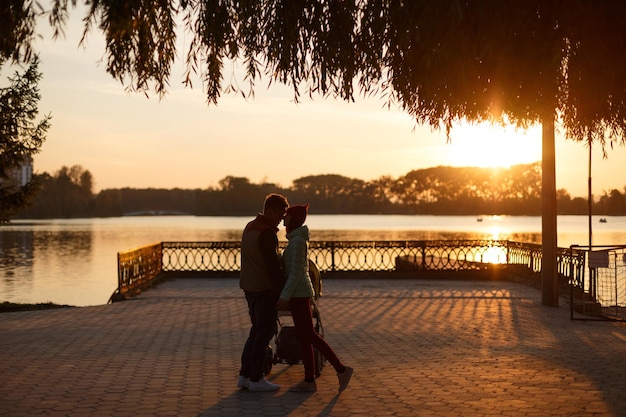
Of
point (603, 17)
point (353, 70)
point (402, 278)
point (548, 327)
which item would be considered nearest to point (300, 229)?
point (353, 70)

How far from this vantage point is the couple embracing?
8.30m

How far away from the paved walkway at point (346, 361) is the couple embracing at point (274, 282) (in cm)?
32

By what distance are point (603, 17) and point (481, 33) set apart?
4.80 ft

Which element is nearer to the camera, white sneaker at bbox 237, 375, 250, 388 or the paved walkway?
the paved walkway

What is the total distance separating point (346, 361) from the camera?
34.7ft

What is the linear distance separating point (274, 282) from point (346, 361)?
8.80 feet

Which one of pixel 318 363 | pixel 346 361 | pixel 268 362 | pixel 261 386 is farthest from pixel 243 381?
pixel 346 361

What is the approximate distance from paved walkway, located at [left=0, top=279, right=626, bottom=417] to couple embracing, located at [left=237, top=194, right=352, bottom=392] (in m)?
0.32

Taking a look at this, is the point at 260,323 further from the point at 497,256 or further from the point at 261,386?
the point at 497,256

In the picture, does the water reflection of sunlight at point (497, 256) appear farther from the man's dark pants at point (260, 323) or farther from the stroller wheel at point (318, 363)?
the man's dark pants at point (260, 323)

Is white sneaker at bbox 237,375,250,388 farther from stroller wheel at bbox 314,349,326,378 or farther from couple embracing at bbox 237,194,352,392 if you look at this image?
stroller wheel at bbox 314,349,326,378

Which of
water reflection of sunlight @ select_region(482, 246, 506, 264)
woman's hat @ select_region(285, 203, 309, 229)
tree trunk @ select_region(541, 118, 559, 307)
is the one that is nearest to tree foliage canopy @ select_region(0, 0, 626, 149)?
woman's hat @ select_region(285, 203, 309, 229)

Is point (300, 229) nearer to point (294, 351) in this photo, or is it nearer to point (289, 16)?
point (294, 351)

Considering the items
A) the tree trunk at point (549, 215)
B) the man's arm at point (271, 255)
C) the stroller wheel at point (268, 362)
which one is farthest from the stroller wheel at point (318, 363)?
the tree trunk at point (549, 215)
